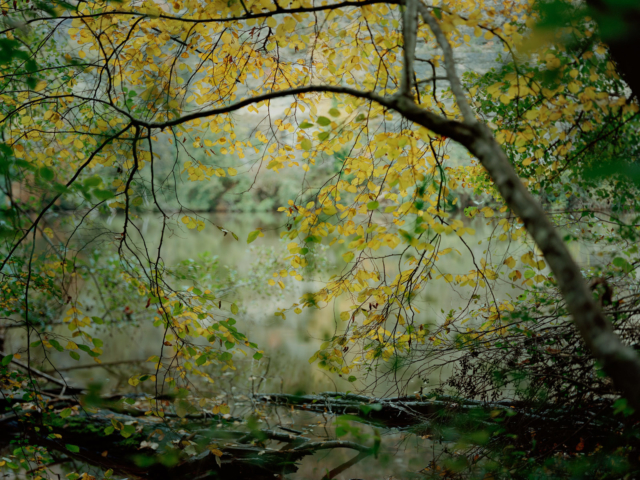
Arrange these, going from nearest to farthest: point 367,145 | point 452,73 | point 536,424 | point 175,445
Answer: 1. point 452,73
2. point 536,424
3. point 367,145
4. point 175,445

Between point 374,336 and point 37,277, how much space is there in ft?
6.74

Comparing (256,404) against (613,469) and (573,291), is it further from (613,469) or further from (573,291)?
(573,291)

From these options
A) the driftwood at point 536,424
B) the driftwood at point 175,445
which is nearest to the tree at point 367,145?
the driftwood at point 536,424

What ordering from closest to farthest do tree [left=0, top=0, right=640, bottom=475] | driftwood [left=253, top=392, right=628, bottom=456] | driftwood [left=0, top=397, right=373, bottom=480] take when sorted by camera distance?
tree [left=0, top=0, right=640, bottom=475], driftwood [left=253, top=392, right=628, bottom=456], driftwood [left=0, top=397, right=373, bottom=480]

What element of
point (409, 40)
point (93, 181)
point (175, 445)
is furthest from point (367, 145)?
point (175, 445)

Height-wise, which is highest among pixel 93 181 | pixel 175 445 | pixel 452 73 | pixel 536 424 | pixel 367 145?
pixel 367 145

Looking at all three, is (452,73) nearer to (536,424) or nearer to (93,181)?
(93,181)

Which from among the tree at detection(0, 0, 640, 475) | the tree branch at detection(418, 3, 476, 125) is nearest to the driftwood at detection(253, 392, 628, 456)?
the tree at detection(0, 0, 640, 475)

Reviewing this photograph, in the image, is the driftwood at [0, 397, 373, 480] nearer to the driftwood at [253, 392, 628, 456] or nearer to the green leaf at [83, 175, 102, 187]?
the driftwood at [253, 392, 628, 456]

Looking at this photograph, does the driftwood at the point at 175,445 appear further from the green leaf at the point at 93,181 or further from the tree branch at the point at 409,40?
the tree branch at the point at 409,40

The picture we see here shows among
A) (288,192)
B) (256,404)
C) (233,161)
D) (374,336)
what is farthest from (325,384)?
(233,161)

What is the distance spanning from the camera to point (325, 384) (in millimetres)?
4957

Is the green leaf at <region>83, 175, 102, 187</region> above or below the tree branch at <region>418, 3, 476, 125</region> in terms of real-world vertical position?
below

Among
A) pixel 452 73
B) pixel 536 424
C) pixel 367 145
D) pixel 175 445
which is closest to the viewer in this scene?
pixel 452 73
